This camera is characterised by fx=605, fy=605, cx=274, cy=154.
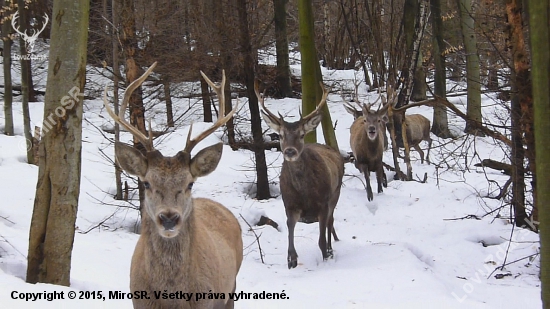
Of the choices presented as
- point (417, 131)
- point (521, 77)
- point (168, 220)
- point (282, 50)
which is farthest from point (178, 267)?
point (282, 50)

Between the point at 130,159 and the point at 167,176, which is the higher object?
the point at 130,159

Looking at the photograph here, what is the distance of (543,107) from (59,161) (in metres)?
4.65

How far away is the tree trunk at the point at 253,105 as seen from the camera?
489 inches

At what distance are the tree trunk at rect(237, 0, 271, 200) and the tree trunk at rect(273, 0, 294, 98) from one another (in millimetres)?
6398

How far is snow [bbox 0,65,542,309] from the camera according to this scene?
712 centimetres

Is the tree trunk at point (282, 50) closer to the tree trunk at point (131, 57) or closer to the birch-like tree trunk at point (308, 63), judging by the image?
the birch-like tree trunk at point (308, 63)

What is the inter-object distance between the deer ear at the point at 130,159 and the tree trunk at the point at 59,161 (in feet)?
6.27

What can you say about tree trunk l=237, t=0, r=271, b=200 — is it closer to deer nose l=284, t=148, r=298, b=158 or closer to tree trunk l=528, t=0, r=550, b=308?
deer nose l=284, t=148, r=298, b=158

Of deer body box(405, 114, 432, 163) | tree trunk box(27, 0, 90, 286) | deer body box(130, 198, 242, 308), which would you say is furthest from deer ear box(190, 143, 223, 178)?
deer body box(405, 114, 432, 163)

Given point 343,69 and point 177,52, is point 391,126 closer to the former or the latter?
point 177,52

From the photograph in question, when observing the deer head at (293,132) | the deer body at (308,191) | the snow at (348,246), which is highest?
the deer head at (293,132)

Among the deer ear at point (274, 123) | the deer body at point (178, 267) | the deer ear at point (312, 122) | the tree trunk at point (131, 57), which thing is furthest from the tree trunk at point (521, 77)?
the tree trunk at point (131, 57)

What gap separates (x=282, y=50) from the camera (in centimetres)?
2080

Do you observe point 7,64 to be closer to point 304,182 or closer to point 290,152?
point 290,152
